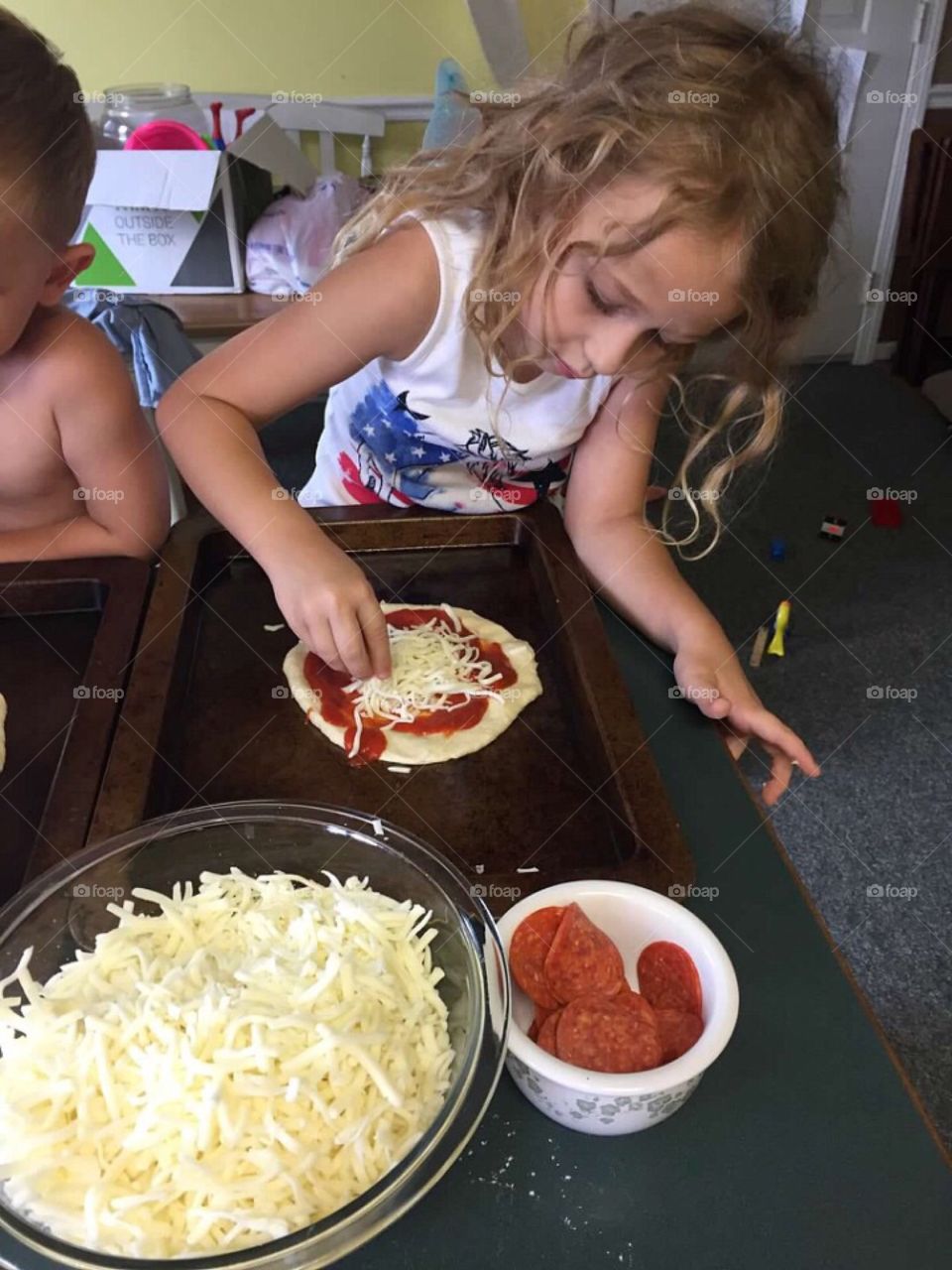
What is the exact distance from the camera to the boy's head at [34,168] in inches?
42.9

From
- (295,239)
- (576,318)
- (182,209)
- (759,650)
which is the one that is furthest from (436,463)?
(295,239)

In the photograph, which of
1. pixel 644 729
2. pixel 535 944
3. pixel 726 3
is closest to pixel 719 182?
pixel 726 3

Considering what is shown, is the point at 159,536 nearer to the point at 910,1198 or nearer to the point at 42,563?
the point at 42,563

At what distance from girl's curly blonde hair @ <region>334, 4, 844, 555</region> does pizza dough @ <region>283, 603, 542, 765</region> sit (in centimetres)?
31

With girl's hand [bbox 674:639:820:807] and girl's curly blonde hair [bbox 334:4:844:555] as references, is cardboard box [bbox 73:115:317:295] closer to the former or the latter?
girl's curly blonde hair [bbox 334:4:844:555]

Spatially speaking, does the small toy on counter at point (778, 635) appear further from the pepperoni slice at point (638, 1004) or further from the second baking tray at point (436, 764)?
the pepperoni slice at point (638, 1004)

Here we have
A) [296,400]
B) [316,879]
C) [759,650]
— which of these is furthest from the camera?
[759,650]

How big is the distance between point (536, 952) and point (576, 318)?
71 centimetres

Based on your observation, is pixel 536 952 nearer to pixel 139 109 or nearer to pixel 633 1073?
pixel 633 1073

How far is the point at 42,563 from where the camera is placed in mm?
1161

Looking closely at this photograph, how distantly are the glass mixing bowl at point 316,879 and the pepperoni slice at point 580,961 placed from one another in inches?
2.4

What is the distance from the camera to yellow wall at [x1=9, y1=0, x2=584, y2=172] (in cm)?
298

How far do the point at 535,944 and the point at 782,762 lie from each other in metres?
0.46

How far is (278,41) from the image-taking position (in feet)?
10.2
